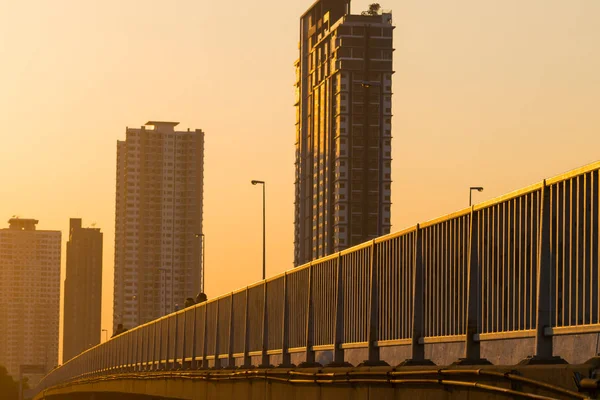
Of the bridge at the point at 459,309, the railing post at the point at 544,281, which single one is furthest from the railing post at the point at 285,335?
the railing post at the point at 544,281

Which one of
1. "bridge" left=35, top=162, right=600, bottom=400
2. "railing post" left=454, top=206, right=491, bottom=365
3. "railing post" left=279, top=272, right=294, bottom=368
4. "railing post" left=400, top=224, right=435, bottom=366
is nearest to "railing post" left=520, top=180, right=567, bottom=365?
"bridge" left=35, top=162, right=600, bottom=400

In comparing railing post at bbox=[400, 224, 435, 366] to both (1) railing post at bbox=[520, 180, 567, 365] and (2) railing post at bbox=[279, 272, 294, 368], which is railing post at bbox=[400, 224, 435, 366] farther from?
(2) railing post at bbox=[279, 272, 294, 368]

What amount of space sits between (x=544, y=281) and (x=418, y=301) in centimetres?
617

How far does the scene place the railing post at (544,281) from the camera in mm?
20547

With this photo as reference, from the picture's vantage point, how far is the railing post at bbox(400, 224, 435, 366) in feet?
87.4

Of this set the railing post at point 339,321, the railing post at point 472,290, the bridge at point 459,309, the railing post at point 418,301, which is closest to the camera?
the bridge at point 459,309

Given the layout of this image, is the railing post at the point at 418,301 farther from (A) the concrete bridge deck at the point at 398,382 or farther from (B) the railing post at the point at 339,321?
(B) the railing post at the point at 339,321

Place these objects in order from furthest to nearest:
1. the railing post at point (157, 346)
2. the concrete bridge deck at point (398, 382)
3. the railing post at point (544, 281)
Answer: the railing post at point (157, 346), the railing post at point (544, 281), the concrete bridge deck at point (398, 382)

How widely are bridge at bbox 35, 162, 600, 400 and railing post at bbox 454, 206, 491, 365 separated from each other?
0.02 metres

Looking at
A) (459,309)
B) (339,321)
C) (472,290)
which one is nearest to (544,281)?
(472,290)

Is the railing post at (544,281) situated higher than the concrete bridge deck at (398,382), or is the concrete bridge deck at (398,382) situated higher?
the railing post at (544,281)

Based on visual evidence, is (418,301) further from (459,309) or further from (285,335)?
(285,335)

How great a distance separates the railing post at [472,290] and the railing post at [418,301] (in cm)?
261

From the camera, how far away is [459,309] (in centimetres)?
2466
